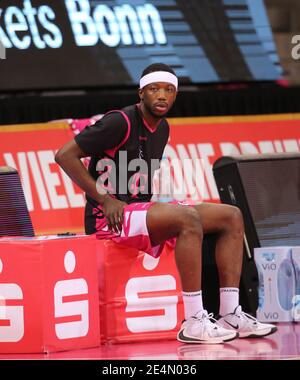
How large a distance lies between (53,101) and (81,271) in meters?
4.59

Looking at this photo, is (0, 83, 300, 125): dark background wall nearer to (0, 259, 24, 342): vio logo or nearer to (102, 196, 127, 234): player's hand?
(102, 196, 127, 234): player's hand

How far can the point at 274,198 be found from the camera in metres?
5.74

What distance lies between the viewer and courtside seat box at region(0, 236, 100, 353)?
437 cm

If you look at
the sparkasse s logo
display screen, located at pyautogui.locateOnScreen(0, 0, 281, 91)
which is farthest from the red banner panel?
the sparkasse s logo

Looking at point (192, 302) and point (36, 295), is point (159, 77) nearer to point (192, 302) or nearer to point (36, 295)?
point (192, 302)

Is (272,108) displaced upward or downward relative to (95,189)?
upward

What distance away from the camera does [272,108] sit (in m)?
9.49

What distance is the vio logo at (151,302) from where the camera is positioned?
472 centimetres

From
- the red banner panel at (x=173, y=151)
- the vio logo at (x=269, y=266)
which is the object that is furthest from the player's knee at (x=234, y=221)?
the red banner panel at (x=173, y=151)

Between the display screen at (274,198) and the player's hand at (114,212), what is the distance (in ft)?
3.86

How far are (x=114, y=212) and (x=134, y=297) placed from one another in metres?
0.43

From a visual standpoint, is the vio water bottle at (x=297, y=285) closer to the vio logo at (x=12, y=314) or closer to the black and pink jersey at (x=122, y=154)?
the black and pink jersey at (x=122, y=154)
